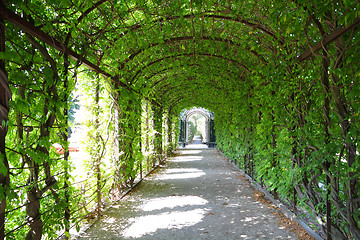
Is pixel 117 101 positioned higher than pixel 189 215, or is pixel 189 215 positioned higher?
pixel 117 101

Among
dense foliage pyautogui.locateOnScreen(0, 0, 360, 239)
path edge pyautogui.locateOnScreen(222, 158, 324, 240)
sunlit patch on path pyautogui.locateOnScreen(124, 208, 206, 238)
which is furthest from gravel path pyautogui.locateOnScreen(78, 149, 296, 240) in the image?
dense foliage pyautogui.locateOnScreen(0, 0, 360, 239)

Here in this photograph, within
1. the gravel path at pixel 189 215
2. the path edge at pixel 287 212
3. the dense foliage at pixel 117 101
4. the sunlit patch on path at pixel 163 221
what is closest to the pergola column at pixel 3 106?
the dense foliage at pixel 117 101

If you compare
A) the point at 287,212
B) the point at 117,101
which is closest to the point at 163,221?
the point at 287,212

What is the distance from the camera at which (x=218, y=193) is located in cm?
576

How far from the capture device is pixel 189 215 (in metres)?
4.23

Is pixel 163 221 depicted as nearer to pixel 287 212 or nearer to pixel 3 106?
pixel 287 212

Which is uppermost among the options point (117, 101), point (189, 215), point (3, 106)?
point (117, 101)

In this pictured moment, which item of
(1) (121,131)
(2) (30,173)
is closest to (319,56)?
(2) (30,173)

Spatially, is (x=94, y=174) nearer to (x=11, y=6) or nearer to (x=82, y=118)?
(x=82, y=118)

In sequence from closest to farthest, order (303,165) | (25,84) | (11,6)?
(11,6) → (25,84) → (303,165)

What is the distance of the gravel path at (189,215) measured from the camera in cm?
343

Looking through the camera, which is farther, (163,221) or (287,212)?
(287,212)

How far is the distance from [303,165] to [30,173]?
10.1ft

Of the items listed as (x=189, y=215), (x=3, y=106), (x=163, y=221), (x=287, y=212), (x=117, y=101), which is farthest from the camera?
(x=117, y=101)
